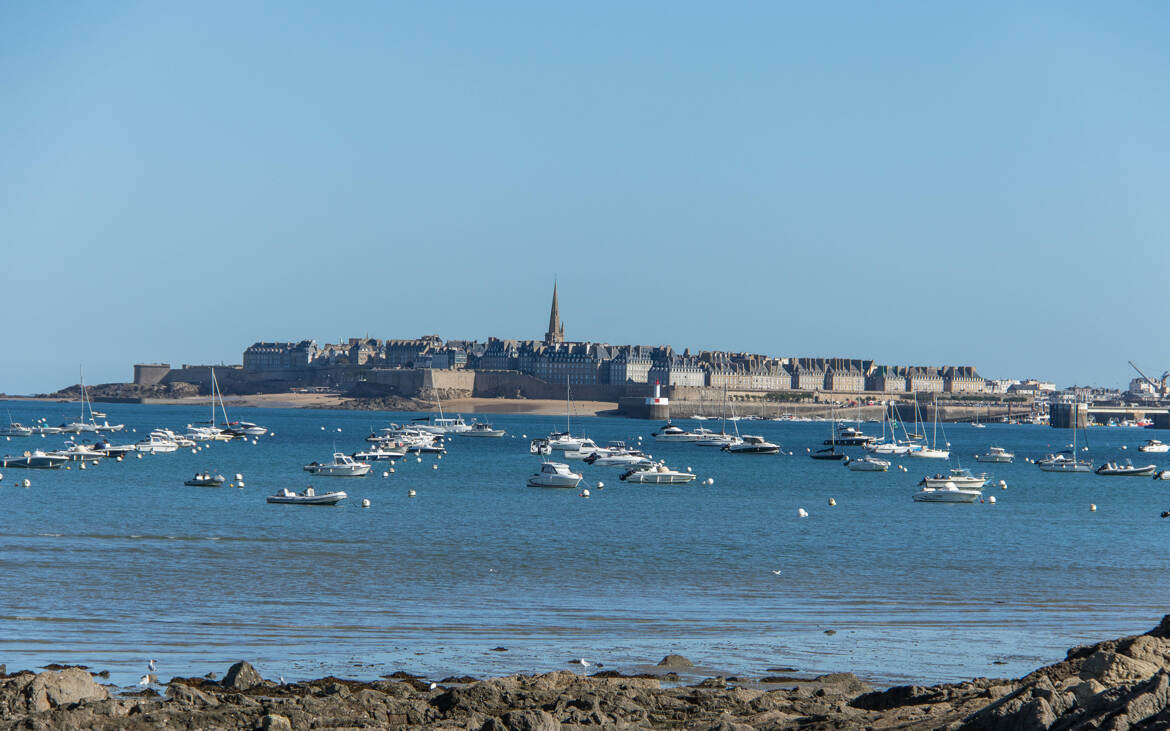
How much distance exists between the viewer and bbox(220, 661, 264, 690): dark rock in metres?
13.1

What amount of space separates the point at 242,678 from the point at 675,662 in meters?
4.79

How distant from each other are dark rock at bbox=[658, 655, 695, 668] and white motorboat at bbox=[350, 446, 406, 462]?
152 feet

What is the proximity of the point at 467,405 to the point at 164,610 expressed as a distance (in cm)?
14764

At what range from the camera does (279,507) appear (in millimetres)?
37250

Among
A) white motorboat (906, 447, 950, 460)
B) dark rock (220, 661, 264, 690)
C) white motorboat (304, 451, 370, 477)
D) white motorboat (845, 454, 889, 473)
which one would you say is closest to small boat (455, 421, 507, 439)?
white motorboat (906, 447, 950, 460)

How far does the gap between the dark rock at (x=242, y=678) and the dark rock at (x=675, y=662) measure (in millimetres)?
4414

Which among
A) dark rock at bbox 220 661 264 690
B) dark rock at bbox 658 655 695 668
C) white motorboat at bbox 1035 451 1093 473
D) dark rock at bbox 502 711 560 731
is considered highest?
dark rock at bbox 502 711 560 731

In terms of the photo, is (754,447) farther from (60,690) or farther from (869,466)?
(60,690)

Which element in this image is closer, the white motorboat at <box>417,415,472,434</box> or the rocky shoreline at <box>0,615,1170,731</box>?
the rocky shoreline at <box>0,615,1170,731</box>

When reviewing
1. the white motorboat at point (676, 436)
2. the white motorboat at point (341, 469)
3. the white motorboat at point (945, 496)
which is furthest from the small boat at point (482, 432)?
the white motorboat at point (945, 496)

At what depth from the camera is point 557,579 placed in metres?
23.5

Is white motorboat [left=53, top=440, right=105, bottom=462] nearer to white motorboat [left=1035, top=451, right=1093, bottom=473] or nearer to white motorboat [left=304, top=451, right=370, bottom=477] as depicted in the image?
white motorboat [left=304, top=451, right=370, bottom=477]

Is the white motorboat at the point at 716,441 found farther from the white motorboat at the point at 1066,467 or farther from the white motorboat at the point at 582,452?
the white motorboat at the point at 1066,467

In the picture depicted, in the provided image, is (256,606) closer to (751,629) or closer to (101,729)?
(751,629)
